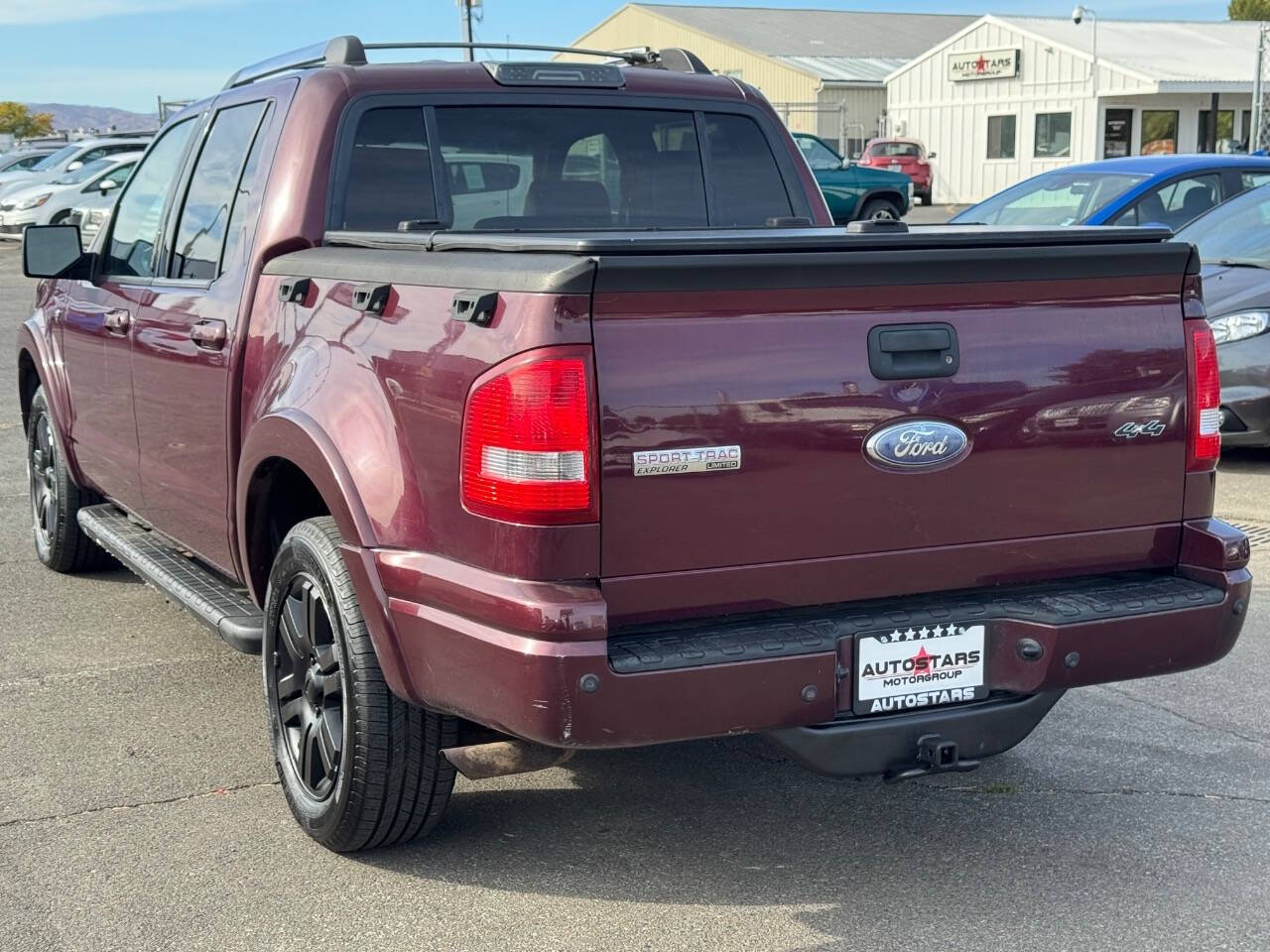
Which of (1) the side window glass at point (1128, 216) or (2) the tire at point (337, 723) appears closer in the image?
(2) the tire at point (337, 723)

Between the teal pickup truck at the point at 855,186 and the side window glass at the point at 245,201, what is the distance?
22.3 m

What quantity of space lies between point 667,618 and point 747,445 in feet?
1.30

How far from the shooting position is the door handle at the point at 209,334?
4398 mm

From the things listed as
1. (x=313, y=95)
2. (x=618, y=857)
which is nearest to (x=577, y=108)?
(x=313, y=95)

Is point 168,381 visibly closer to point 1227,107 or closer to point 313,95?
point 313,95

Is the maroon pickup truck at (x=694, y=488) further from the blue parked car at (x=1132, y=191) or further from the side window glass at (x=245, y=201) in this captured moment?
the blue parked car at (x=1132, y=191)

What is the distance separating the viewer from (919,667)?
3.43 meters

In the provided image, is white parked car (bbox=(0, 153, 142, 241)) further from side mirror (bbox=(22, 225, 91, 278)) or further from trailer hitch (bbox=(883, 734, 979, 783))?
trailer hitch (bbox=(883, 734, 979, 783))

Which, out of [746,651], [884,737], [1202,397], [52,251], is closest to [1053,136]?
[52,251]

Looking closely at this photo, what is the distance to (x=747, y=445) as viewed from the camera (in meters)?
3.22

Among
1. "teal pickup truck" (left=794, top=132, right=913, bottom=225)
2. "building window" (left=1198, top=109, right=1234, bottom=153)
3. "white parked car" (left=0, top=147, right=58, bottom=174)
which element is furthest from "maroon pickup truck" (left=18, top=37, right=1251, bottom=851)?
"building window" (left=1198, top=109, right=1234, bottom=153)

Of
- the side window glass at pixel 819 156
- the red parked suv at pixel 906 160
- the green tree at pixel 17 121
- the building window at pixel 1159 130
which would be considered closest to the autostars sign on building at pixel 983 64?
the red parked suv at pixel 906 160

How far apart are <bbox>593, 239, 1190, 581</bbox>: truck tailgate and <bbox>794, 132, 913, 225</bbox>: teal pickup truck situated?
23178mm

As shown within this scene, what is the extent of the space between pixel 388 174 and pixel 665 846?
2.05 metres
